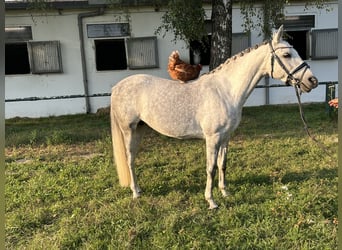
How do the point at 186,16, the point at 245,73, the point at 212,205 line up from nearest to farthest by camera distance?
the point at 245,73 < the point at 212,205 < the point at 186,16

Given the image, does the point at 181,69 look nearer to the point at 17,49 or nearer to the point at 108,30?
the point at 108,30

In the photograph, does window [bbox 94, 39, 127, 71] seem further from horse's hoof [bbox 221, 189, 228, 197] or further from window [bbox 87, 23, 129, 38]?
horse's hoof [bbox 221, 189, 228, 197]

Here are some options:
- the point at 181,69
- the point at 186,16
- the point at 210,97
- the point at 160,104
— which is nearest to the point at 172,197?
the point at 160,104

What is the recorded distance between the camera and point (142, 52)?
357 inches

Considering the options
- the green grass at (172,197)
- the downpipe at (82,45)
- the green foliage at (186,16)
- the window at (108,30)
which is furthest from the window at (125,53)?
the green grass at (172,197)

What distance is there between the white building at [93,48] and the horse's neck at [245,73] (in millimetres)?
5967

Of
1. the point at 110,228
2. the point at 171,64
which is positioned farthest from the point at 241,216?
the point at 171,64

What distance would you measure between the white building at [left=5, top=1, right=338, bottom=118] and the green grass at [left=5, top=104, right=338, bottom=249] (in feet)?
10.7

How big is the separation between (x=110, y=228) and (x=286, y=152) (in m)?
3.08

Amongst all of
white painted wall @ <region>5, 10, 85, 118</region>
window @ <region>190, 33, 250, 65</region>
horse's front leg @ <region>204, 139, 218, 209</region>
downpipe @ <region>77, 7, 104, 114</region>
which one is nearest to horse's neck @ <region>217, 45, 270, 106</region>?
horse's front leg @ <region>204, 139, 218, 209</region>

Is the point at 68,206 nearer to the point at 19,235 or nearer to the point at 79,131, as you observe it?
the point at 19,235

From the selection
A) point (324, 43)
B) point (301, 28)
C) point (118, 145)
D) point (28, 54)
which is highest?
point (301, 28)

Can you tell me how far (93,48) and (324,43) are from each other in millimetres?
6133

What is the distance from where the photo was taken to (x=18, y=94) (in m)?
9.23
